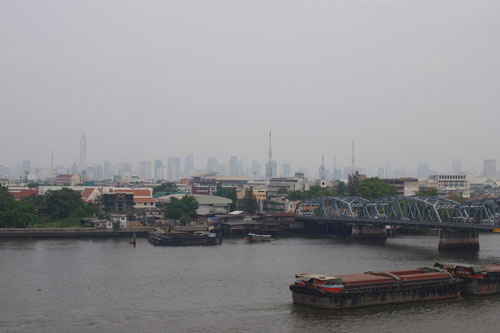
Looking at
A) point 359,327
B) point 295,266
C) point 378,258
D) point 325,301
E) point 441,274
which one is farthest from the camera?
point 378,258

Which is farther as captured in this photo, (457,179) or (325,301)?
(457,179)

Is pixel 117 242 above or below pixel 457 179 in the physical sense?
below

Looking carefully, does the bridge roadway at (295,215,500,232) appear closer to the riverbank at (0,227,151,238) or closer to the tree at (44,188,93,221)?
the riverbank at (0,227,151,238)

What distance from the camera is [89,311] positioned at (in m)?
24.7

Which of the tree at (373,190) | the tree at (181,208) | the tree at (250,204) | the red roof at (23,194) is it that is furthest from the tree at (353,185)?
the red roof at (23,194)

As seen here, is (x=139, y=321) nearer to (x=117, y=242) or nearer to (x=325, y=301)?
(x=325, y=301)

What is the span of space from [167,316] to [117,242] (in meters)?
29.7

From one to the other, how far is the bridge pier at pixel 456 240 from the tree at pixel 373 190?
117 feet

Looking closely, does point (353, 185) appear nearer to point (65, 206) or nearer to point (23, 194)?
point (65, 206)

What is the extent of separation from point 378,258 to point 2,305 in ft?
83.2

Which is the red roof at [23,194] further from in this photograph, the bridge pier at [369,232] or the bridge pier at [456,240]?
the bridge pier at [456,240]

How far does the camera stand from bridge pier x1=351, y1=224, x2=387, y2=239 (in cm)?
6153

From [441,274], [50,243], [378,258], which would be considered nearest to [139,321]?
[441,274]

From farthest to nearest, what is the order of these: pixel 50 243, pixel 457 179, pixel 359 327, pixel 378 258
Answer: pixel 457 179 < pixel 50 243 < pixel 378 258 < pixel 359 327
